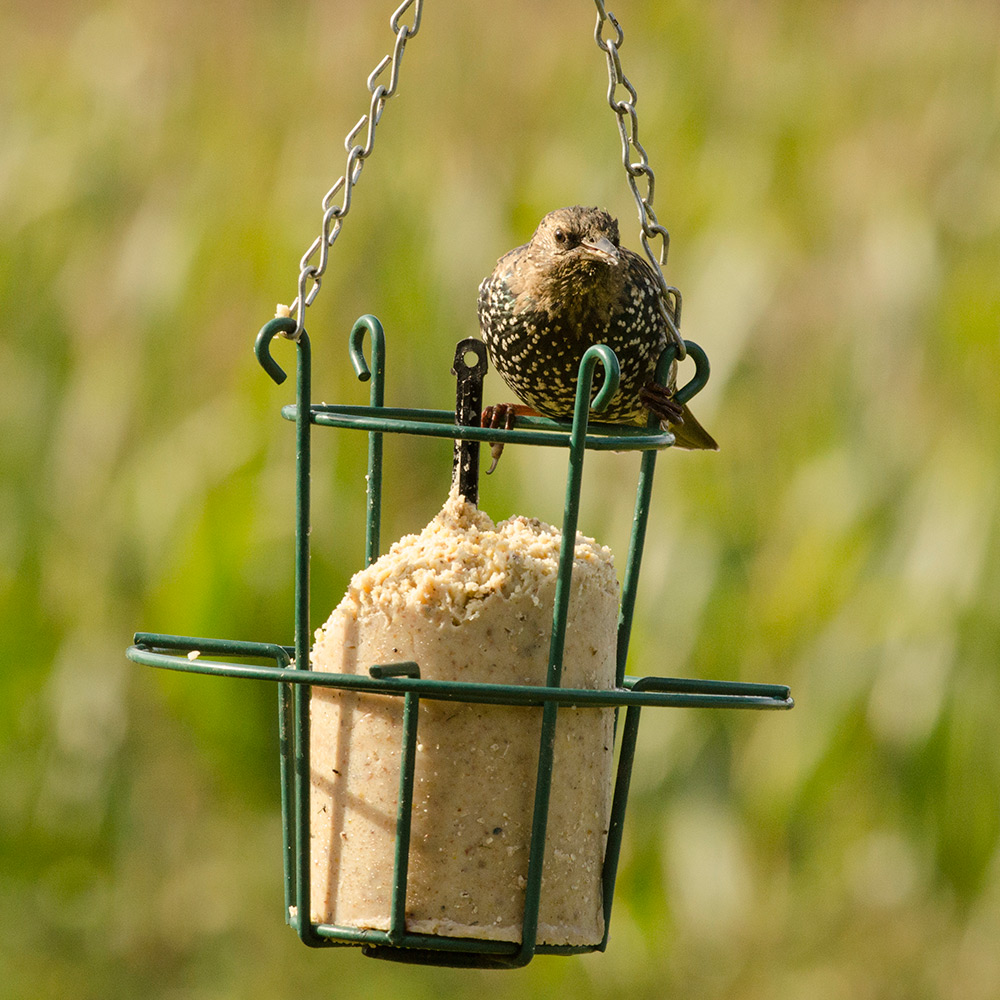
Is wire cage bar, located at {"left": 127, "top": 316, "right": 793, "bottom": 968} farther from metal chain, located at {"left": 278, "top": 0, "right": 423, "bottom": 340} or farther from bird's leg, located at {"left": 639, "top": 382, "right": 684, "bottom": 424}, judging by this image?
bird's leg, located at {"left": 639, "top": 382, "right": 684, "bottom": 424}

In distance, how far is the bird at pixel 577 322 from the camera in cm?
252

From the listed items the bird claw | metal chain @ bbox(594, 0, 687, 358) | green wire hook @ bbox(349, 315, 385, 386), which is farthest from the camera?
the bird claw

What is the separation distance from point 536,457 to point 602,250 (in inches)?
60.2

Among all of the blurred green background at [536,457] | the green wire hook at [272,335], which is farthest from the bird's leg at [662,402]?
the blurred green background at [536,457]

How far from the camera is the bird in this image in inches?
99.0

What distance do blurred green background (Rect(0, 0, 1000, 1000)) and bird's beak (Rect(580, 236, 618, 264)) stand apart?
4.64ft

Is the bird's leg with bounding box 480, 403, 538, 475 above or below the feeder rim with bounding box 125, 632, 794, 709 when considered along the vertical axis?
above

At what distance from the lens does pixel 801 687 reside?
4.31m

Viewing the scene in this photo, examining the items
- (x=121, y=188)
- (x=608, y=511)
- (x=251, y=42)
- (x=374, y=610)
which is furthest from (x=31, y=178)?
(x=374, y=610)

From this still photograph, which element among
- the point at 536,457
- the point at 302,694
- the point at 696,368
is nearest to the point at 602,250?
the point at 696,368

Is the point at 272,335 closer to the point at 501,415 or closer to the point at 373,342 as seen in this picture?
the point at 373,342

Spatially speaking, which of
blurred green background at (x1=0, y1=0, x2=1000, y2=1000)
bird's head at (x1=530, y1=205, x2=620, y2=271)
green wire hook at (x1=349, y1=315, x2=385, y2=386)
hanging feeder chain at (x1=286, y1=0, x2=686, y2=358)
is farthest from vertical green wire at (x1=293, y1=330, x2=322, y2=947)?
blurred green background at (x1=0, y1=0, x2=1000, y2=1000)

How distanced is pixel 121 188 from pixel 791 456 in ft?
8.36

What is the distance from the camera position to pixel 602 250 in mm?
2494
